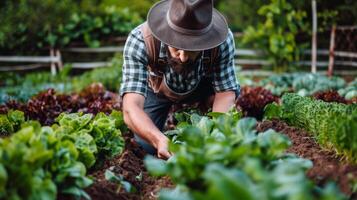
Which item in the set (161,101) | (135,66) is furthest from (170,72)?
(161,101)

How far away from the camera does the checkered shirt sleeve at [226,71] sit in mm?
4797

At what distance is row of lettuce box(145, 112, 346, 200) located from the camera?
192 centimetres

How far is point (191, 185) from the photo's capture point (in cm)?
260

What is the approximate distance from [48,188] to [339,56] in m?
9.79

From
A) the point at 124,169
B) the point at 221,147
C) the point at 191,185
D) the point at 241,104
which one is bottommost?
the point at 241,104

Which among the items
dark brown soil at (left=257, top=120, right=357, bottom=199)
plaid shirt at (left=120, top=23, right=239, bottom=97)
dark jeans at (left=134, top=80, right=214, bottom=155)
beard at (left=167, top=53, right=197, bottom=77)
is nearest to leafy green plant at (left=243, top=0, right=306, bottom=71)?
dark jeans at (left=134, top=80, right=214, bottom=155)

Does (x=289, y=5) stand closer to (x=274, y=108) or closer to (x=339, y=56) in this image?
(x=339, y=56)

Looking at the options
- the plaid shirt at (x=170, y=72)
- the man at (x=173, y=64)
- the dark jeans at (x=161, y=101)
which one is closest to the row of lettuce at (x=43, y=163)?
the man at (x=173, y=64)

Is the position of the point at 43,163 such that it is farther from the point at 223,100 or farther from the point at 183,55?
the point at 223,100

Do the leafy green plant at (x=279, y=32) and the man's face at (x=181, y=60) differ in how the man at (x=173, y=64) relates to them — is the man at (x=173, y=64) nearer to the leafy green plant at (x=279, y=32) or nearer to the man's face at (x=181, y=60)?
the man's face at (x=181, y=60)

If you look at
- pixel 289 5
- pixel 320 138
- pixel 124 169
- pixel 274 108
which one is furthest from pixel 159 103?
pixel 289 5

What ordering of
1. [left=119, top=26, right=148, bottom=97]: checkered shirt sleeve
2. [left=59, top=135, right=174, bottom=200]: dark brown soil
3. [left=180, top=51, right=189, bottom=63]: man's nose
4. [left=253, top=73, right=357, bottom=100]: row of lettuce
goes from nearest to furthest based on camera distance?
[left=59, top=135, right=174, bottom=200]: dark brown soil, [left=180, top=51, right=189, bottom=63]: man's nose, [left=119, top=26, right=148, bottom=97]: checkered shirt sleeve, [left=253, top=73, right=357, bottom=100]: row of lettuce

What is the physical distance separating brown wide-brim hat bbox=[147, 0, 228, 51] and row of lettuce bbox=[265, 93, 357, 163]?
0.82 m

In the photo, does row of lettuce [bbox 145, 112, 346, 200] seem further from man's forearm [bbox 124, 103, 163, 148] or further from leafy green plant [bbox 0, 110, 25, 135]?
leafy green plant [bbox 0, 110, 25, 135]
